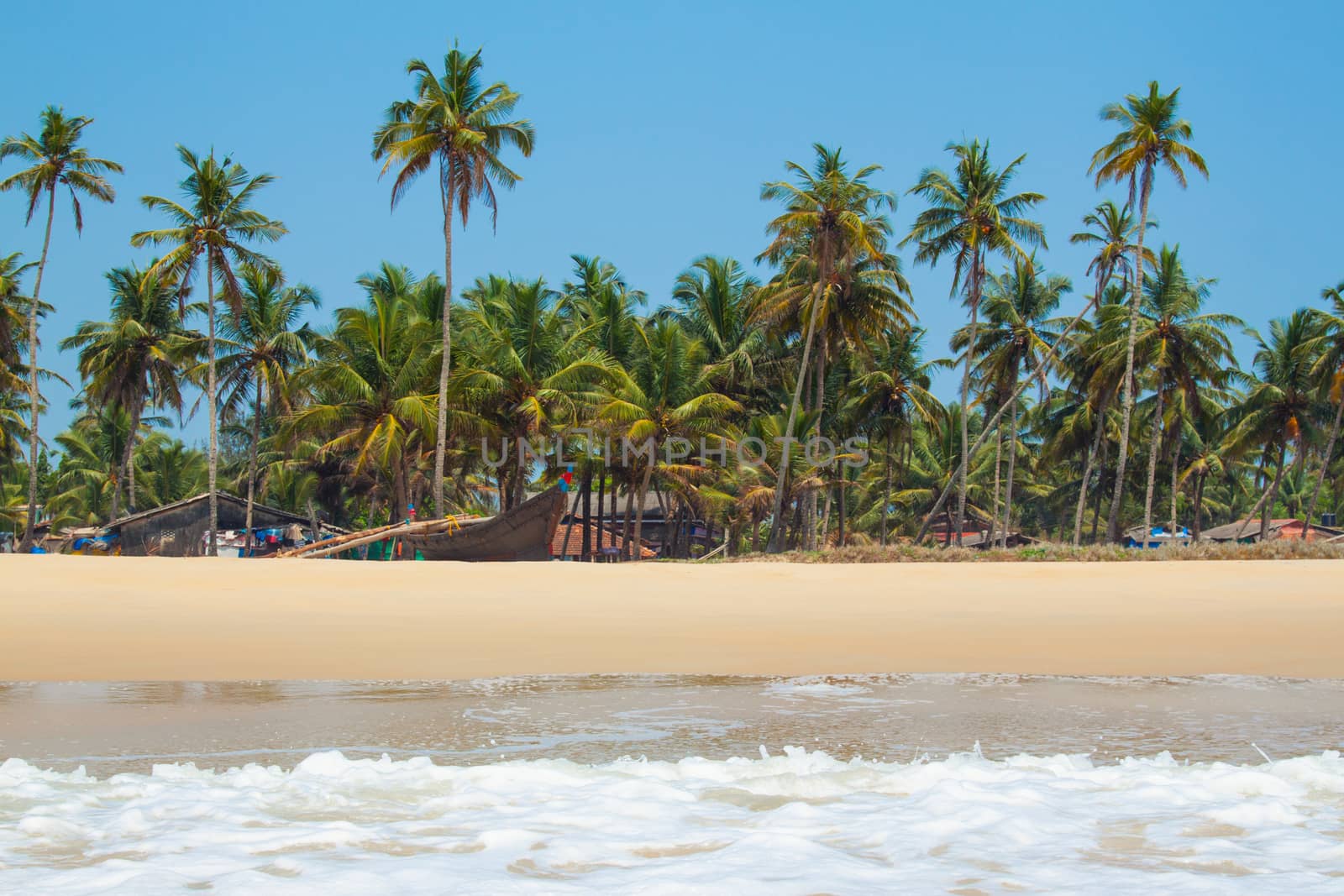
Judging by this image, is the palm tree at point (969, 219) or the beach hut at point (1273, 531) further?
the beach hut at point (1273, 531)

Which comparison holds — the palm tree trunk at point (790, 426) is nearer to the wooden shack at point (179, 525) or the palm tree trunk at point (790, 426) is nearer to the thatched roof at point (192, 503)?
the wooden shack at point (179, 525)

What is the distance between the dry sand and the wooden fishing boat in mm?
8278

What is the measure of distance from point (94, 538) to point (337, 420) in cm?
1031

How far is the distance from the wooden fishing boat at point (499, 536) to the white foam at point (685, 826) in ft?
61.5

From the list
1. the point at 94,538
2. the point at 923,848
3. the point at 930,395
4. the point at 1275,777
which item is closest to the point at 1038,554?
the point at 930,395

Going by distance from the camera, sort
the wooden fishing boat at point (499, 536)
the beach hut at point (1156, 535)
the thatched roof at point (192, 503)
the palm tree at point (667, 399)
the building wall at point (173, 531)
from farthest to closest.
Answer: the beach hut at point (1156, 535), the building wall at point (173, 531), the thatched roof at point (192, 503), the palm tree at point (667, 399), the wooden fishing boat at point (499, 536)

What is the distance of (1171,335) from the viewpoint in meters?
32.1

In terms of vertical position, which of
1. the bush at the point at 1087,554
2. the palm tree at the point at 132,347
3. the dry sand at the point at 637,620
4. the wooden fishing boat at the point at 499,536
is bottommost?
the dry sand at the point at 637,620

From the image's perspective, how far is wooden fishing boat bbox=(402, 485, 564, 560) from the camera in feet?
76.5

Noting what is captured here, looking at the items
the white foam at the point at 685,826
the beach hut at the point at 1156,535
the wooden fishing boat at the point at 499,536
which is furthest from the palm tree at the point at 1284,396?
the white foam at the point at 685,826

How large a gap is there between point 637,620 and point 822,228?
18850 millimetres

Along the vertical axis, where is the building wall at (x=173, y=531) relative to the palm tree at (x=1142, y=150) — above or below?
below

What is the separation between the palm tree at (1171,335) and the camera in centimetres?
3183

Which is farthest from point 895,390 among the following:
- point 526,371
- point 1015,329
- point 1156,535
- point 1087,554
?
point 1156,535
